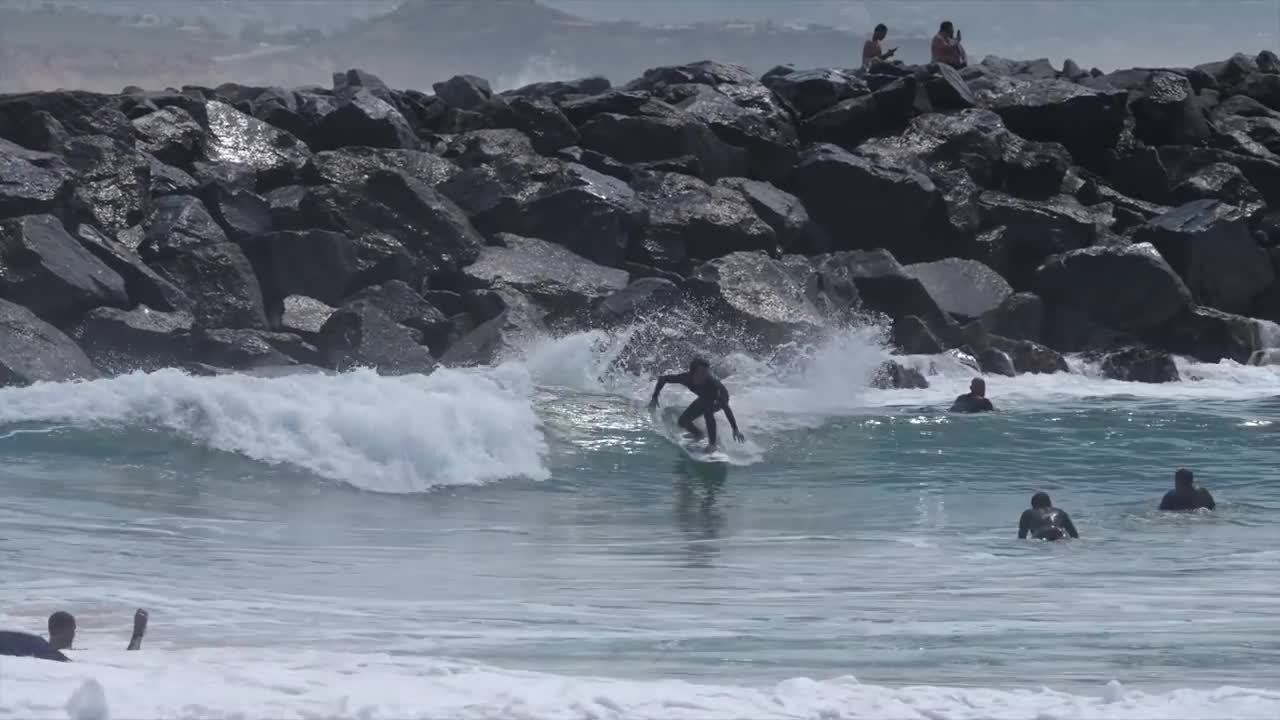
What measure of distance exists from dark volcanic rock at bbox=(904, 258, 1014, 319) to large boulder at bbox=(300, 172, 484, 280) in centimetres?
650

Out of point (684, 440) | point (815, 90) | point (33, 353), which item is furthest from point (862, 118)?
point (33, 353)

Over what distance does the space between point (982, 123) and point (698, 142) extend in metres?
5.62

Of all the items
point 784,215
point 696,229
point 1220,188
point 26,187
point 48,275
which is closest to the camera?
point 48,275

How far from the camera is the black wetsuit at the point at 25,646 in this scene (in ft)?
22.5

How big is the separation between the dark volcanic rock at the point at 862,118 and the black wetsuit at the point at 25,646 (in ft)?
71.4

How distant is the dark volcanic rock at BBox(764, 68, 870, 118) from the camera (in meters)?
28.3

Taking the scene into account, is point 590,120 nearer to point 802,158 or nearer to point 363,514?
point 802,158

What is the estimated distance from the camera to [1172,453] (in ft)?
57.7

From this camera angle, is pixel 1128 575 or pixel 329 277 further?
pixel 329 277

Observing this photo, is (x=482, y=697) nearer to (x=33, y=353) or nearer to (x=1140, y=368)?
(x=33, y=353)

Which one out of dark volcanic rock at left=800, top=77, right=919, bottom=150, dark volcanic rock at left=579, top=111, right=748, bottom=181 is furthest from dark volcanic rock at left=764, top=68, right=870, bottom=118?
dark volcanic rock at left=579, top=111, right=748, bottom=181

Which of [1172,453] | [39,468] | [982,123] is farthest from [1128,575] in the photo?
[982,123]

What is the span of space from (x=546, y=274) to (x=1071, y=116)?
500 inches

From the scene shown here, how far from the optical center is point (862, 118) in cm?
2745
